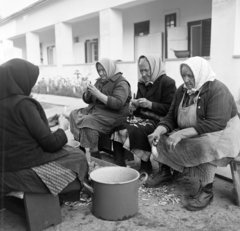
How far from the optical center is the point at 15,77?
220 cm

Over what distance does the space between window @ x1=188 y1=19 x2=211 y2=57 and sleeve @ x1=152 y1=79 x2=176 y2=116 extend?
19.3 feet

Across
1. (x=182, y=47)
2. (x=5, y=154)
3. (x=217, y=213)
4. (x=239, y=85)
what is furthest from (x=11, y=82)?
(x=182, y=47)

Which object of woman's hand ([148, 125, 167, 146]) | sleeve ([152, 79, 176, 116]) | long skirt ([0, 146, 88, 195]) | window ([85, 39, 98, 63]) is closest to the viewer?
long skirt ([0, 146, 88, 195])

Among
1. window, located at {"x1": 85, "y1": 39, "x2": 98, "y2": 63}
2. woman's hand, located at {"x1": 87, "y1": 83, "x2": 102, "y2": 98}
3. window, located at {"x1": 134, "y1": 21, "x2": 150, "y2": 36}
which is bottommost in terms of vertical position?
woman's hand, located at {"x1": 87, "y1": 83, "x2": 102, "y2": 98}

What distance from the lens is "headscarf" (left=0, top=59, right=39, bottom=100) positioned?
2158 millimetres

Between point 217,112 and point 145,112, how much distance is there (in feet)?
3.83

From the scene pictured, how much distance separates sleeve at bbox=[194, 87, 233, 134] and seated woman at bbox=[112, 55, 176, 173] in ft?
2.67

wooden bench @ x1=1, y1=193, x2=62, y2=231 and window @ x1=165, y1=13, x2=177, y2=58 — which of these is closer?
wooden bench @ x1=1, y1=193, x2=62, y2=231

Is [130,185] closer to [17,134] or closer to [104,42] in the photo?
[17,134]

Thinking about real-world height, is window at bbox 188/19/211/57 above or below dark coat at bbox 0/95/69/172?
above

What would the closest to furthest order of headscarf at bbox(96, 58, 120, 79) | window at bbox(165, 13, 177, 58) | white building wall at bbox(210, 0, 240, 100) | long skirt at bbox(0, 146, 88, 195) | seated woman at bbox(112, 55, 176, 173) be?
long skirt at bbox(0, 146, 88, 195) < seated woman at bbox(112, 55, 176, 173) < headscarf at bbox(96, 58, 120, 79) < white building wall at bbox(210, 0, 240, 100) < window at bbox(165, 13, 177, 58)

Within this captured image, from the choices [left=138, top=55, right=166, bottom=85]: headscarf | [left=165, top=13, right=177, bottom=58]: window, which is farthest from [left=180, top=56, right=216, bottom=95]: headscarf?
[left=165, top=13, right=177, bottom=58]: window

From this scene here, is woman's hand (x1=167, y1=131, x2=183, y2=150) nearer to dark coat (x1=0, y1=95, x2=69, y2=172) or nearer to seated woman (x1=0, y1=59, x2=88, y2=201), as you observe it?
seated woman (x1=0, y1=59, x2=88, y2=201)

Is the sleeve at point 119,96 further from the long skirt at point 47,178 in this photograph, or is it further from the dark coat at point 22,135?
the dark coat at point 22,135
